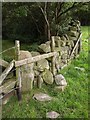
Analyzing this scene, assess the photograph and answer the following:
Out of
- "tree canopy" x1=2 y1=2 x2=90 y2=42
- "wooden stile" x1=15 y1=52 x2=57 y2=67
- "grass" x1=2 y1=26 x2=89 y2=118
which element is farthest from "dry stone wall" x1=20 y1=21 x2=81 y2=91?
"tree canopy" x1=2 y1=2 x2=90 y2=42

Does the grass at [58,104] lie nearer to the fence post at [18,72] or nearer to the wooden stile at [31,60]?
the fence post at [18,72]

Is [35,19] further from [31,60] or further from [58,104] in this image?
[58,104]

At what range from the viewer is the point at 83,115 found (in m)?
5.73

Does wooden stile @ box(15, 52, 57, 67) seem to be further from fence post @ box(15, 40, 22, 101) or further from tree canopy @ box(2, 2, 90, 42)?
tree canopy @ box(2, 2, 90, 42)

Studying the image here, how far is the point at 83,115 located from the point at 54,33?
15.6ft

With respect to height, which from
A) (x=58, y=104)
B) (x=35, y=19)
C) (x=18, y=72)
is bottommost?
(x=58, y=104)

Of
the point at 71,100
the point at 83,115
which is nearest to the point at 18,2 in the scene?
the point at 71,100

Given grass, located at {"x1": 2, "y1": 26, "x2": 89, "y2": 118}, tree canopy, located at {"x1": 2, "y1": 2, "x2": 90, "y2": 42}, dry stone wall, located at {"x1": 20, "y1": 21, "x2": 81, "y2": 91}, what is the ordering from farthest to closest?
tree canopy, located at {"x1": 2, "y1": 2, "x2": 90, "y2": 42}, dry stone wall, located at {"x1": 20, "y1": 21, "x2": 81, "y2": 91}, grass, located at {"x1": 2, "y1": 26, "x2": 89, "y2": 118}

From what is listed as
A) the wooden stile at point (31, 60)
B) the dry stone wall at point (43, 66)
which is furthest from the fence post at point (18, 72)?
the dry stone wall at point (43, 66)

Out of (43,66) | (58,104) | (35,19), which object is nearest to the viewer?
(58,104)

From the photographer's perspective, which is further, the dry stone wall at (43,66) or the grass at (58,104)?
the dry stone wall at (43,66)

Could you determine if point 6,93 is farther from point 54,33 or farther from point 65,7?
point 65,7

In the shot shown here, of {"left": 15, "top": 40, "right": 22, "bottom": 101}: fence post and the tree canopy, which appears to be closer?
{"left": 15, "top": 40, "right": 22, "bottom": 101}: fence post

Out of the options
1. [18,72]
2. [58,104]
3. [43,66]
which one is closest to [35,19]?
[43,66]
